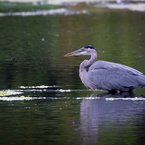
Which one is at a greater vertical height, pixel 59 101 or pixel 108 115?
pixel 59 101

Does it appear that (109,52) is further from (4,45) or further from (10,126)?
(10,126)

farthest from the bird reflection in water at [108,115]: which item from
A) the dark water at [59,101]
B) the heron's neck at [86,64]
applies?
the heron's neck at [86,64]

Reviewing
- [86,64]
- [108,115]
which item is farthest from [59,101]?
[86,64]

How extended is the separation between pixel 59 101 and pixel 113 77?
1.60 m

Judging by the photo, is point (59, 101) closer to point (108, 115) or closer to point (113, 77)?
point (113, 77)

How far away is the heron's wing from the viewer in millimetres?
16297

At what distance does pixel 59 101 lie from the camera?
15266 mm

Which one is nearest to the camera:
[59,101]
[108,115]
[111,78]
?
[108,115]

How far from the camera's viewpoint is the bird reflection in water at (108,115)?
472 inches

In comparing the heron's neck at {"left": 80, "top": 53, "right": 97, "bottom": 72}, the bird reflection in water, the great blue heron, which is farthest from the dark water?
the heron's neck at {"left": 80, "top": 53, "right": 97, "bottom": 72}

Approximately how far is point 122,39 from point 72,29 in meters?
7.87

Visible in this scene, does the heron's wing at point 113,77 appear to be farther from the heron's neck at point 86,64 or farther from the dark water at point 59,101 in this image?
the heron's neck at point 86,64

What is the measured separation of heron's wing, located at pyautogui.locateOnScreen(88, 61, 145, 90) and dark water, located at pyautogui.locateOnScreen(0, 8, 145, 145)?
0.20 m

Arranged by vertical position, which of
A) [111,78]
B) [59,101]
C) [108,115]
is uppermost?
[111,78]
